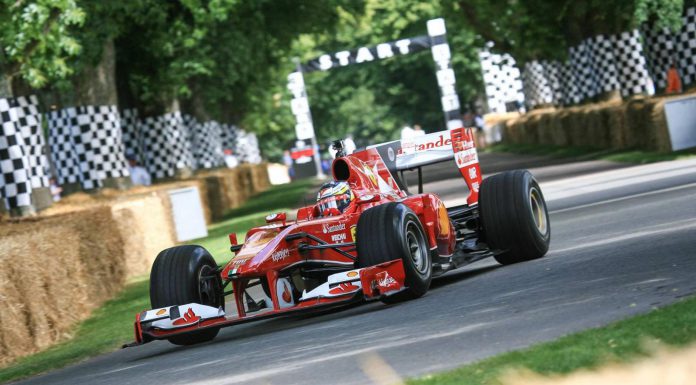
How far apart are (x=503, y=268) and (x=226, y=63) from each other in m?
29.7

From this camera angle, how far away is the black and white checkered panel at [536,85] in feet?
195

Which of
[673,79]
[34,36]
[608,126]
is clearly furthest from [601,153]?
[34,36]

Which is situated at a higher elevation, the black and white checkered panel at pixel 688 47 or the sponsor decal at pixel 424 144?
the black and white checkered panel at pixel 688 47

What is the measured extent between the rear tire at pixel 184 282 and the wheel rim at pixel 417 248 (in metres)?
1.77

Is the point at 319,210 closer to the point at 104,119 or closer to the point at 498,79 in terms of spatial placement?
the point at 104,119

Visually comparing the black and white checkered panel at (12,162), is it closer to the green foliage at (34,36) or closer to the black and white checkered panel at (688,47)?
the green foliage at (34,36)

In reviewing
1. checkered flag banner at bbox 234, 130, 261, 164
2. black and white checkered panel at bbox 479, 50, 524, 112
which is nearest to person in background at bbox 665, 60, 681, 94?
black and white checkered panel at bbox 479, 50, 524, 112

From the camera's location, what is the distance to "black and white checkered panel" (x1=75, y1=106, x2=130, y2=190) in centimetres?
3322

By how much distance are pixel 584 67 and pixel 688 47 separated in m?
8.24

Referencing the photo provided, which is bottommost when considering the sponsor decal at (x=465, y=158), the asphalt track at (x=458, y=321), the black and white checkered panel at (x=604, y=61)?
the asphalt track at (x=458, y=321)

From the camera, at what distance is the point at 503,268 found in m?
14.3

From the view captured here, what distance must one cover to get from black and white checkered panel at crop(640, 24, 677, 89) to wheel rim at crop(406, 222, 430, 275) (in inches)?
950

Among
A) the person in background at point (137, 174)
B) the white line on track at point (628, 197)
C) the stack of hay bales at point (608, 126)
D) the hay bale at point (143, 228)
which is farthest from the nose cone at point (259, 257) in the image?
the person in background at point (137, 174)

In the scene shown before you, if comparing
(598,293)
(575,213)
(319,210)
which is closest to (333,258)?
(319,210)
